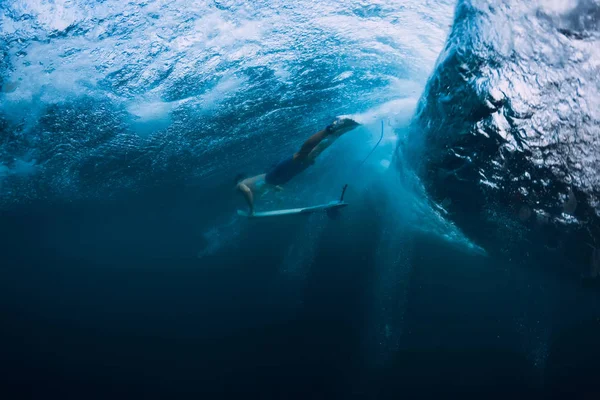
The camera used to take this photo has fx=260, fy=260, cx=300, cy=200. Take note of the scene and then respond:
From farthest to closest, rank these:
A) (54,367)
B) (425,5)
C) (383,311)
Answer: (383,311)
(54,367)
(425,5)

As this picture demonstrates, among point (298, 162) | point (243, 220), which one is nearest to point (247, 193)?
point (298, 162)

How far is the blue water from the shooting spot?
7.23 metres

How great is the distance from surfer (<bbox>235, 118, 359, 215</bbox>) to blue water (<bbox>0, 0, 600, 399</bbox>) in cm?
274

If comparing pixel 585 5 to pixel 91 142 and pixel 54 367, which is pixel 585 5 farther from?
pixel 54 367

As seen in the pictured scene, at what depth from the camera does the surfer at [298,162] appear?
556 centimetres

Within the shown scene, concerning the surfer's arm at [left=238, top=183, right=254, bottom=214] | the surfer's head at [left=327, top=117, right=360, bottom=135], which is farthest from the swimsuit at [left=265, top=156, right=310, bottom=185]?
the surfer's head at [left=327, top=117, right=360, bottom=135]

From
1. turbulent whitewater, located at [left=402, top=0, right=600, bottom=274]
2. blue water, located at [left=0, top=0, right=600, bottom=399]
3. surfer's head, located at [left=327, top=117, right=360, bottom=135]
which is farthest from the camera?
blue water, located at [left=0, top=0, right=600, bottom=399]

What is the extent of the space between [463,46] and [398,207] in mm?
17802

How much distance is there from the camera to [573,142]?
187 inches

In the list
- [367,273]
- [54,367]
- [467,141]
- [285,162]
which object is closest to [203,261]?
[54,367]

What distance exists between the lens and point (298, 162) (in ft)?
23.5

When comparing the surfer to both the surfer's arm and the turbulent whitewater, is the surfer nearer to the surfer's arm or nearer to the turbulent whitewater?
the surfer's arm

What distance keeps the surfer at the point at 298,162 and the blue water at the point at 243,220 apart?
9.00ft

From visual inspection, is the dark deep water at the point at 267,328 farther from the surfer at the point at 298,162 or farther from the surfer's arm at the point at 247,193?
the surfer at the point at 298,162
